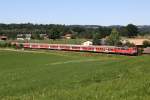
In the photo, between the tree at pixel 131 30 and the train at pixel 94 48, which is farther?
the tree at pixel 131 30

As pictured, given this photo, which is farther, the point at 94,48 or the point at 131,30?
the point at 131,30

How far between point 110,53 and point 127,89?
69.9 metres

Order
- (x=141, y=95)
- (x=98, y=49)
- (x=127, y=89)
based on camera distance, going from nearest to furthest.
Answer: (x=141, y=95) < (x=127, y=89) < (x=98, y=49)

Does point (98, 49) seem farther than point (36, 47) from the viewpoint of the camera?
No

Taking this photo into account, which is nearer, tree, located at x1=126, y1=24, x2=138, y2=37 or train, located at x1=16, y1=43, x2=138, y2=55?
train, located at x1=16, y1=43, x2=138, y2=55

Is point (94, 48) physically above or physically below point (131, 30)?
below

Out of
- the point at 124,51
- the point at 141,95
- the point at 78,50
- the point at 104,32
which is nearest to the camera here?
the point at 141,95

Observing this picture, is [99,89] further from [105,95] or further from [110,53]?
[110,53]

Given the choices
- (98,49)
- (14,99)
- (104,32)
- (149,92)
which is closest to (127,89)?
(149,92)

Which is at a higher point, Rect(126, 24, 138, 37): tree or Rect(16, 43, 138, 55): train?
Rect(126, 24, 138, 37): tree

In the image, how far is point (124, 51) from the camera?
245ft

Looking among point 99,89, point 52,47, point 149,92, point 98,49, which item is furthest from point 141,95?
point 52,47

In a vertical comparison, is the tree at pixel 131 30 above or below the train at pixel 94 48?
above

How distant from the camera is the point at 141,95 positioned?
7969mm
